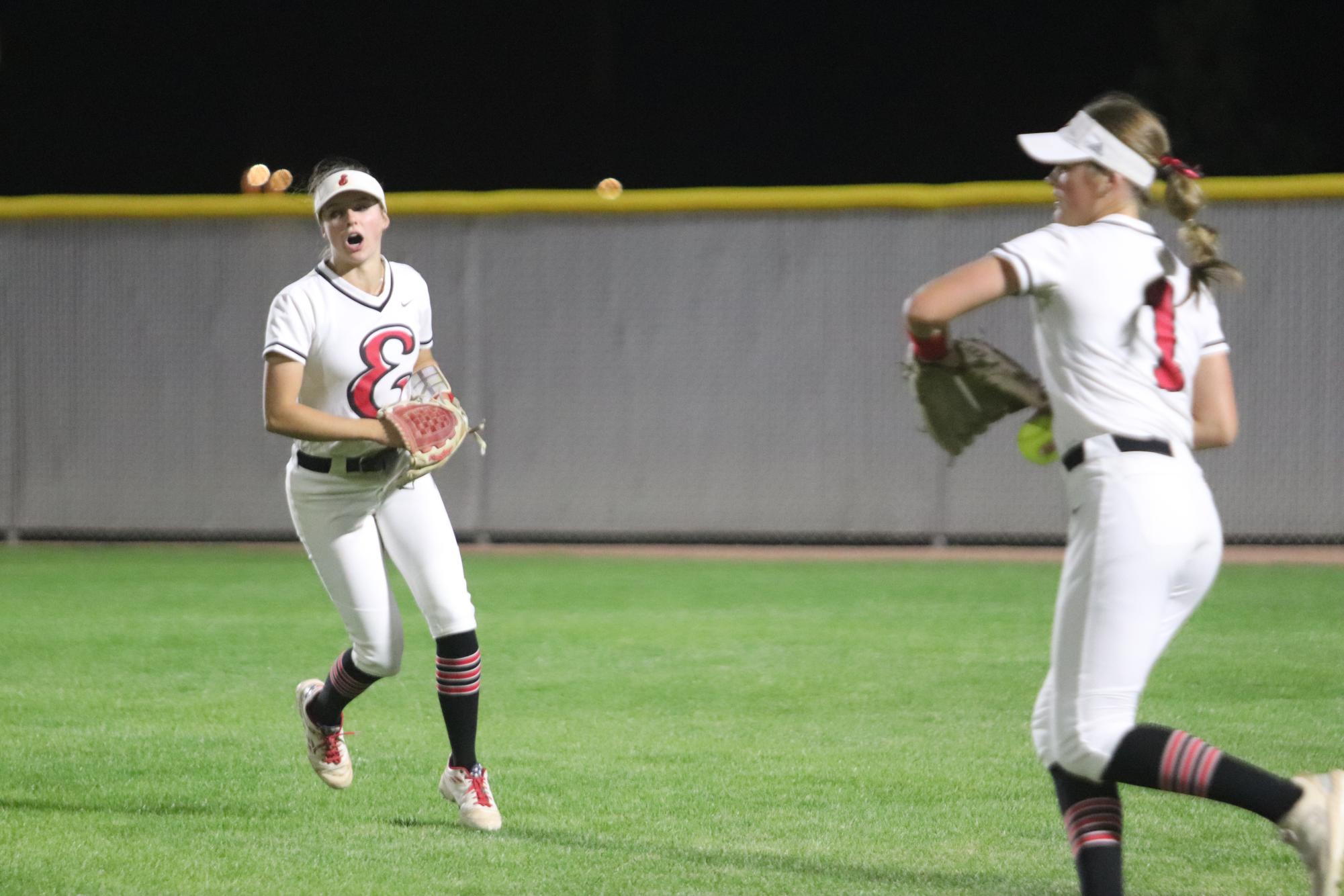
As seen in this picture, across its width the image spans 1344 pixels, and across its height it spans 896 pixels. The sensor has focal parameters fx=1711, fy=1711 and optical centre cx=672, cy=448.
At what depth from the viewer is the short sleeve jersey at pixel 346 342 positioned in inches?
188

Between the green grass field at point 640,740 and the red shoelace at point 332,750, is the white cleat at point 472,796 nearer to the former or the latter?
the green grass field at point 640,740

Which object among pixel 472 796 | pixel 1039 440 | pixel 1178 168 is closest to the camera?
pixel 1178 168

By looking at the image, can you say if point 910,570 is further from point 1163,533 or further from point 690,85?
point 690,85

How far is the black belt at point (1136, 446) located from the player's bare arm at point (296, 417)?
212cm

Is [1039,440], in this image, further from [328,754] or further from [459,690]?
[328,754]

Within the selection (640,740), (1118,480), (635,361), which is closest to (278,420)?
(640,740)

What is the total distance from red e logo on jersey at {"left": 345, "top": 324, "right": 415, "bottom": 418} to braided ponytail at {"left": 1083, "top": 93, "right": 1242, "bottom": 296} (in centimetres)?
222

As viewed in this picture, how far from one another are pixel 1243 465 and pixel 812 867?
8131mm

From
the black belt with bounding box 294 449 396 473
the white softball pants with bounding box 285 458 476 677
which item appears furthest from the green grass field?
the black belt with bounding box 294 449 396 473

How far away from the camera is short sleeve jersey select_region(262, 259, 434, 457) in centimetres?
477

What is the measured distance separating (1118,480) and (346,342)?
242cm

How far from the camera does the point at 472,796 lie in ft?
15.6

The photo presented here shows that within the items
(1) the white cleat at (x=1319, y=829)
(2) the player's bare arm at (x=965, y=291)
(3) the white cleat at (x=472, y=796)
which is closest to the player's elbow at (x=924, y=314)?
(2) the player's bare arm at (x=965, y=291)

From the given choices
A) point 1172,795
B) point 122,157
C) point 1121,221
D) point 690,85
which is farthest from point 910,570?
point 122,157
